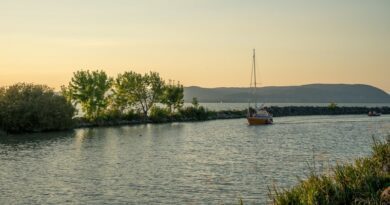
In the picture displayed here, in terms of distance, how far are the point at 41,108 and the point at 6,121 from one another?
6.31 m

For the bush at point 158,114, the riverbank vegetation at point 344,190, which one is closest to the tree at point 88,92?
the bush at point 158,114

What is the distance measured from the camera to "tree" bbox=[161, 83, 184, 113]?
440 feet

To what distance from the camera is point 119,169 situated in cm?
4038

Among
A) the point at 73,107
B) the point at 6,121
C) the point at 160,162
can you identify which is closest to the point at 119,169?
the point at 160,162

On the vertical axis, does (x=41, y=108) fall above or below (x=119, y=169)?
above

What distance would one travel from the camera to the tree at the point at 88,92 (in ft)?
356

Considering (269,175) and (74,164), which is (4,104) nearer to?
(74,164)

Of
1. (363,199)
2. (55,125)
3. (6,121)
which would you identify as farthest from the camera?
(55,125)

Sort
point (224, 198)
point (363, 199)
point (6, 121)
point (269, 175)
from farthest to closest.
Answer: point (6, 121) → point (269, 175) → point (224, 198) → point (363, 199)

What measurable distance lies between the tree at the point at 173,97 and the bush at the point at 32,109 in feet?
132

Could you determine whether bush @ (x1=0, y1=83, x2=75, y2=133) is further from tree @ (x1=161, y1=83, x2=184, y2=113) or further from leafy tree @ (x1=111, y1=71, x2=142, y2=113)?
→ tree @ (x1=161, y1=83, x2=184, y2=113)

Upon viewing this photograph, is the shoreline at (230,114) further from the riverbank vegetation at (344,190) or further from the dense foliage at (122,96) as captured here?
the riverbank vegetation at (344,190)

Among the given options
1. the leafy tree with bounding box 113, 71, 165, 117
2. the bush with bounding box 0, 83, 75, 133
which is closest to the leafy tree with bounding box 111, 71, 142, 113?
the leafy tree with bounding box 113, 71, 165, 117

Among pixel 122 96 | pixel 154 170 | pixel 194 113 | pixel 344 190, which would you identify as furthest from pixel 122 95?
pixel 344 190
